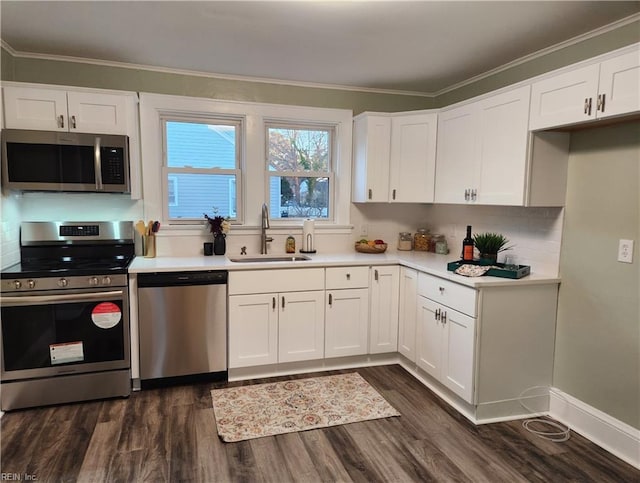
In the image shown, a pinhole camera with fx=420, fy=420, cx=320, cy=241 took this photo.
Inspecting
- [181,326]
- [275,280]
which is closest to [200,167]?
[275,280]

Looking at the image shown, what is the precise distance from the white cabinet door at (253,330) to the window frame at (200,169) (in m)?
0.89

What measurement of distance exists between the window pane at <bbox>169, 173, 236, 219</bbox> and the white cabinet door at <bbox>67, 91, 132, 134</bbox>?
655 millimetres

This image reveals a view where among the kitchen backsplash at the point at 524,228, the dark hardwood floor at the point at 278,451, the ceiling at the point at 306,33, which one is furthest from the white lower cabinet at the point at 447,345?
the ceiling at the point at 306,33

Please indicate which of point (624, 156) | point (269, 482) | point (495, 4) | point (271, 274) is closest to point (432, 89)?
point (495, 4)

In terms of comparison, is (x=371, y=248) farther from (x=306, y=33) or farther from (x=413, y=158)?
(x=306, y=33)

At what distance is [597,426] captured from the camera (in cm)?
→ 245

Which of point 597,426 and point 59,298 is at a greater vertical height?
point 59,298

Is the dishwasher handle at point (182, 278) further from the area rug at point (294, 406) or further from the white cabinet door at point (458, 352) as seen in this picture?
the white cabinet door at point (458, 352)

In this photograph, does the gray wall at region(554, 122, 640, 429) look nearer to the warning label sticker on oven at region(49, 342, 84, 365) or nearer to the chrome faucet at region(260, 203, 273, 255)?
the chrome faucet at region(260, 203, 273, 255)

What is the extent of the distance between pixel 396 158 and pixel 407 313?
1.35m

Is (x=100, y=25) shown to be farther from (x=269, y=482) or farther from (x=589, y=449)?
(x=589, y=449)

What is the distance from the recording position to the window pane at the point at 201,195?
3.59 meters

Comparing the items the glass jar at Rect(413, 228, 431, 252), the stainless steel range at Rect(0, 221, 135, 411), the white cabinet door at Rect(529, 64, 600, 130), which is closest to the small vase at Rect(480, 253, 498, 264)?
the white cabinet door at Rect(529, 64, 600, 130)

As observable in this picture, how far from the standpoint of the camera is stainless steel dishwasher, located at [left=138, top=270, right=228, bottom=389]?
2930 mm
